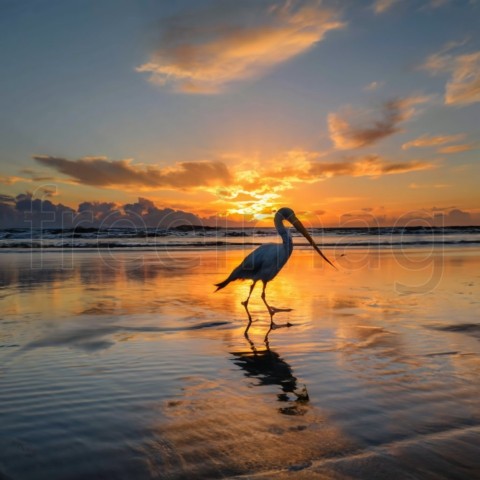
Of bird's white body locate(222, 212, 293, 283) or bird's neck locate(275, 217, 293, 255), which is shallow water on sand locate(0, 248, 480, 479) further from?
bird's neck locate(275, 217, 293, 255)

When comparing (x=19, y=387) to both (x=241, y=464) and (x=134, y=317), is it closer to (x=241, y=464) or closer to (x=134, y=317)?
(x=241, y=464)

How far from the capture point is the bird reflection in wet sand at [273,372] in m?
4.13

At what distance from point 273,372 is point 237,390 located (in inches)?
27.9

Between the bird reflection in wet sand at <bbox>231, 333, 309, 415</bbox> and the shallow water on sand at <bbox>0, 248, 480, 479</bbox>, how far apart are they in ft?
0.08

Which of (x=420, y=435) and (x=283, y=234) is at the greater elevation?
(x=283, y=234)

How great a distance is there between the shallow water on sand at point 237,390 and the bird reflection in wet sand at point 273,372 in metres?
0.02

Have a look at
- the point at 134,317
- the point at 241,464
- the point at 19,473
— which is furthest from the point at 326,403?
the point at 134,317

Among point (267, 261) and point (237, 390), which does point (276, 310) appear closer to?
point (267, 261)

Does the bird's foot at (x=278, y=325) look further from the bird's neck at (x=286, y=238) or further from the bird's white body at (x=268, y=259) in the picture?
the bird's neck at (x=286, y=238)

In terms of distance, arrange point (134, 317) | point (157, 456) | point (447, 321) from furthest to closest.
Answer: point (134, 317), point (447, 321), point (157, 456)

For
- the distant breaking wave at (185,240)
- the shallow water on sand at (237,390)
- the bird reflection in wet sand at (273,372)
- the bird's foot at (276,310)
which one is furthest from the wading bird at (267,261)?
the distant breaking wave at (185,240)

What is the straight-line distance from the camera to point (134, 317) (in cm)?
834

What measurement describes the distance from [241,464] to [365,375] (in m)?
2.23

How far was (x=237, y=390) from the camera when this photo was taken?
4.46 meters
